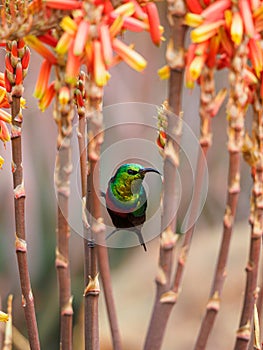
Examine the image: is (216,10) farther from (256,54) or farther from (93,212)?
(93,212)

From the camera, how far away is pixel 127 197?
2.19 feet

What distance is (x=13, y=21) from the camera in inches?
22.5

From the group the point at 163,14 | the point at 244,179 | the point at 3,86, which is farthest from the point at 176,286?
the point at 163,14

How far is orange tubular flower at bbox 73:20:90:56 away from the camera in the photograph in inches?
19.2

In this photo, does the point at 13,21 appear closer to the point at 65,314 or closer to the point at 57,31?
the point at 57,31

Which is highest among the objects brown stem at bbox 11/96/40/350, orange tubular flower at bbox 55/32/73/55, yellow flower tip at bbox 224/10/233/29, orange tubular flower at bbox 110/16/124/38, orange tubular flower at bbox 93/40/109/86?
yellow flower tip at bbox 224/10/233/29

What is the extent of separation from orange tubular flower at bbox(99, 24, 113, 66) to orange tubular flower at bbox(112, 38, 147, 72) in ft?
0.04

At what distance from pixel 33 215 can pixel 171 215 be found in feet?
4.45

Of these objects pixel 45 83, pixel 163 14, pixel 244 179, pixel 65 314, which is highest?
pixel 163 14

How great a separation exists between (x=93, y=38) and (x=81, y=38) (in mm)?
15

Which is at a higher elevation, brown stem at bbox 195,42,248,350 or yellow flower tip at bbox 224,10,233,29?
yellow flower tip at bbox 224,10,233,29

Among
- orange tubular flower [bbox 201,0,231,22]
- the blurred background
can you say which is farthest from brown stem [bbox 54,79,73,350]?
the blurred background

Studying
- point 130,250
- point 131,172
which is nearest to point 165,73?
point 131,172

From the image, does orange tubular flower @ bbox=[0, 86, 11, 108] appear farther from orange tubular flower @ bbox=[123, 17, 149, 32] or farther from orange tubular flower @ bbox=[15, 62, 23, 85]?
orange tubular flower @ bbox=[123, 17, 149, 32]
